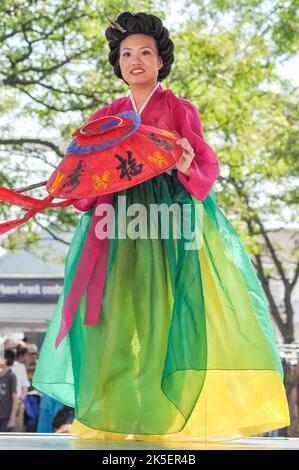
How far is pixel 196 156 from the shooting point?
141 inches

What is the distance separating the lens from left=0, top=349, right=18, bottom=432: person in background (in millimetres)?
8243

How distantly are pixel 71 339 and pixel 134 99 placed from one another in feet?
3.32

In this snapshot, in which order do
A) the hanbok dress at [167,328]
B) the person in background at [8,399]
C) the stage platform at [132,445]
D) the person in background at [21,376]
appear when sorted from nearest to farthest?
1. the stage platform at [132,445]
2. the hanbok dress at [167,328]
3. the person in background at [8,399]
4. the person in background at [21,376]

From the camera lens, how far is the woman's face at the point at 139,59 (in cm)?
365

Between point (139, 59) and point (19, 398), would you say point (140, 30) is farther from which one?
point (19, 398)

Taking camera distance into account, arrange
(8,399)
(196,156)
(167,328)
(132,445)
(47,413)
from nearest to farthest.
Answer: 1. (132,445)
2. (167,328)
3. (196,156)
4. (47,413)
5. (8,399)

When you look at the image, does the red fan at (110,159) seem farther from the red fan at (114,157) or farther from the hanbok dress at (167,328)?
the hanbok dress at (167,328)

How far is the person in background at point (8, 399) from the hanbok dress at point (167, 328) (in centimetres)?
478

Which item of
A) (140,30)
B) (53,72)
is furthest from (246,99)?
(140,30)

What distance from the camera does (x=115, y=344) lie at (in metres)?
3.33

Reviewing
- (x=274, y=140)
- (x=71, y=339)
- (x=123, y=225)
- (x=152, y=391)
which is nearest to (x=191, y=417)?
(x=152, y=391)

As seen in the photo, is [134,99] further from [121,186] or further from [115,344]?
[115,344]

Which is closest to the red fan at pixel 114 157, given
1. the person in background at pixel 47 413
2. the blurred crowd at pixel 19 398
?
the person in background at pixel 47 413

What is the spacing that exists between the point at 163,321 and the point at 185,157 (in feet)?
2.06
